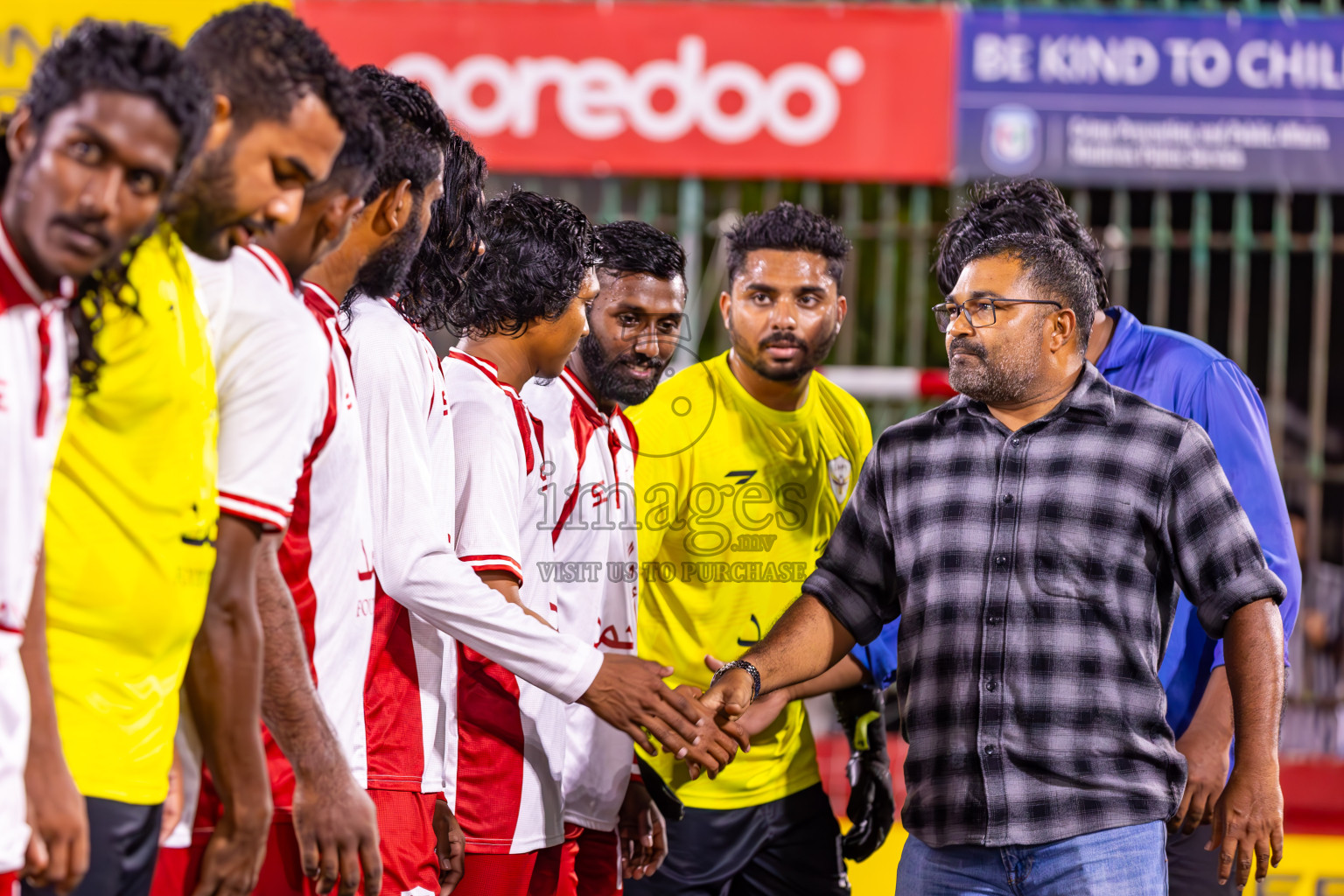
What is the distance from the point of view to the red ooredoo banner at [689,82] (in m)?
7.00

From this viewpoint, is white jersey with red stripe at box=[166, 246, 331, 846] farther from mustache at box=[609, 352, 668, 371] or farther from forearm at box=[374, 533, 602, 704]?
mustache at box=[609, 352, 668, 371]

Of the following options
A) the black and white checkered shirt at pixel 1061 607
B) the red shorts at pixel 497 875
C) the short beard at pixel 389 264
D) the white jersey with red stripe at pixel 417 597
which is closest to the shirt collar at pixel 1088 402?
the black and white checkered shirt at pixel 1061 607

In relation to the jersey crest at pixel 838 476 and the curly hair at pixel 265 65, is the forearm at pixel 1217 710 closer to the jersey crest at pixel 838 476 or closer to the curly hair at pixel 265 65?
the jersey crest at pixel 838 476

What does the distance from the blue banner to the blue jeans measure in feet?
15.7

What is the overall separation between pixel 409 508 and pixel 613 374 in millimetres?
1091

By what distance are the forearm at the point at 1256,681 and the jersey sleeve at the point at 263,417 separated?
1.96 meters

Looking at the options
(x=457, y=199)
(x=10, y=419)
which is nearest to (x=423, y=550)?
(x=457, y=199)

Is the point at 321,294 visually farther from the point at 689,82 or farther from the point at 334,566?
the point at 689,82

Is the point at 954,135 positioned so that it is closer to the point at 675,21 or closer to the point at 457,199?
the point at 675,21

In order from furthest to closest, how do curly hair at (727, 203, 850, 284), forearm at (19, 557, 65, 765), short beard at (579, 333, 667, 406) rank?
curly hair at (727, 203, 850, 284) < short beard at (579, 333, 667, 406) < forearm at (19, 557, 65, 765)

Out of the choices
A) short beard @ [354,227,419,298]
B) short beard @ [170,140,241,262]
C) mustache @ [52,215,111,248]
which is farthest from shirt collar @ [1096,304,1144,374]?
mustache @ [52,215,111,248]

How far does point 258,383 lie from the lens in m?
1.98

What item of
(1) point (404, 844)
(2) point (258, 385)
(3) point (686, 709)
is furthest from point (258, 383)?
(3) point (686, 709)

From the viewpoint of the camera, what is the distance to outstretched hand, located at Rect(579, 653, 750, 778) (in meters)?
2.95
